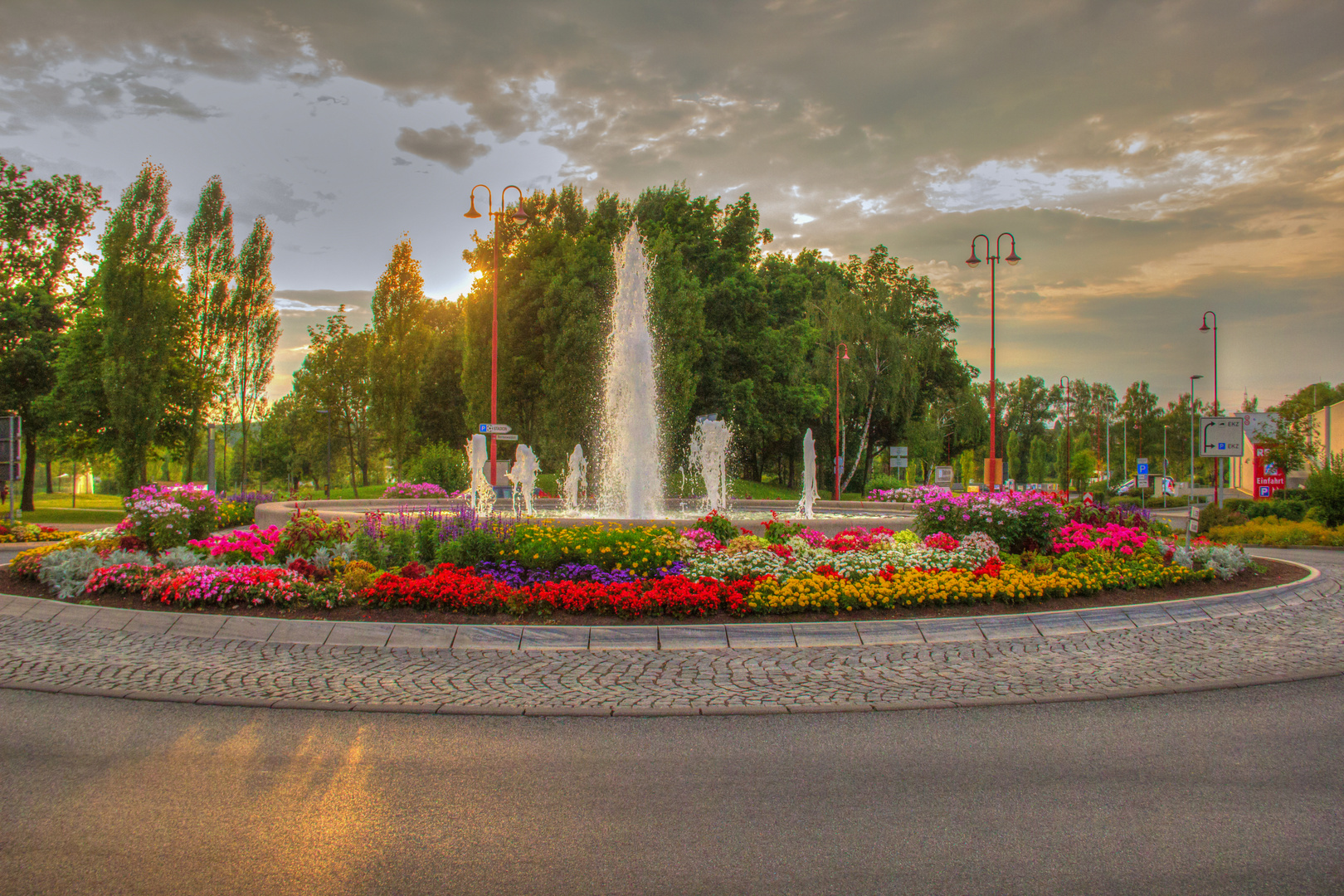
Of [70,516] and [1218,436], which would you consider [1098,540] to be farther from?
[70,516]

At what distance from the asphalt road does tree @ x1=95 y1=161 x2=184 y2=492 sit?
34283mm

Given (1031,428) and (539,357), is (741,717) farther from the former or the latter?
(1031,428)

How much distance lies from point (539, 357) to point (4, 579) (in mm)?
25432

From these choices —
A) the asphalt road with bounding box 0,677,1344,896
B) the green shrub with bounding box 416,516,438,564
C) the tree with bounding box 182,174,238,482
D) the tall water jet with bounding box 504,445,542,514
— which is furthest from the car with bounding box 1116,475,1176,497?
the tree with bounding box 182,174,238,482

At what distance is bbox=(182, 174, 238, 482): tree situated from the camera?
4325cm

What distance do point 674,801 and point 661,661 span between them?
310cm

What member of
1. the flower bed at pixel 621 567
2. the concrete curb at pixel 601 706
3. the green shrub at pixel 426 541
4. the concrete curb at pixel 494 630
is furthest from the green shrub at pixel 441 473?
the concrete curb at pixel 601 706

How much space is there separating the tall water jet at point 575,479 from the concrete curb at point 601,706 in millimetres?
18532

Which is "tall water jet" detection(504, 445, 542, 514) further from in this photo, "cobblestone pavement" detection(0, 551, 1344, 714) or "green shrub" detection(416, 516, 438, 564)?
"cobblestone pavement" detection(0, 551, 1344, 714)

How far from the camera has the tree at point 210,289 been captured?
4325cm

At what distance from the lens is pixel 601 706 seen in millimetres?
6031

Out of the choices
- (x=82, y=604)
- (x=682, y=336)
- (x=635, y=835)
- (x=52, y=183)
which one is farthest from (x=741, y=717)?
(x=52, y=183)

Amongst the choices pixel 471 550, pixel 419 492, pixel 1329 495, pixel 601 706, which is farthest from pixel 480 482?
pixel 1329 495

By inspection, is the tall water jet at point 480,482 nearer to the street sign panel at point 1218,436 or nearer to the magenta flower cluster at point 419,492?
the magenta flower cluster at point 419,492
